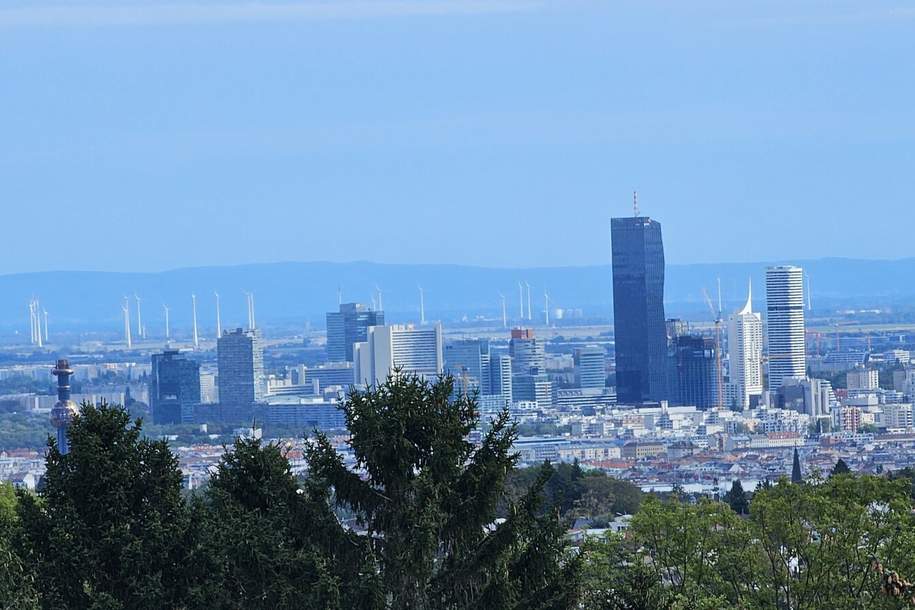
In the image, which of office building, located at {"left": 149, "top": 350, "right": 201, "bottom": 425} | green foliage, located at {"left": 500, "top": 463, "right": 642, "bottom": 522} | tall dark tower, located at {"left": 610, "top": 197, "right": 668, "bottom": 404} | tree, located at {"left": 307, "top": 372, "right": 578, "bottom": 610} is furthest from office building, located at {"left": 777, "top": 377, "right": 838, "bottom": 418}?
tree, located at {"left": 307, "top": 372, "right": 578, "bottom": 610}

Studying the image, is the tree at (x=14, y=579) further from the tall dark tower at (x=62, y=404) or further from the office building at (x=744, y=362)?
the office building at (x=744, y=362)

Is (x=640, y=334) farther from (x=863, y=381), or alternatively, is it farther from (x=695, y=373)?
(x=863, y=381)

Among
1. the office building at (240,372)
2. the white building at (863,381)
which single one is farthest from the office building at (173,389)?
the white building at (863,381)

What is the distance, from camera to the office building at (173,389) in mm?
175875

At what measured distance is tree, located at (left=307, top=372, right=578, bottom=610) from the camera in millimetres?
17484

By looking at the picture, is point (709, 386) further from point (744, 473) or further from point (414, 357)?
point (744, 473)

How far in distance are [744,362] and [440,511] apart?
6944 inches

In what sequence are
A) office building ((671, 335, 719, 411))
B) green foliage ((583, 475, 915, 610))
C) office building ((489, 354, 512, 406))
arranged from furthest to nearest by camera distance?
office building ((489, 354, 512, 406)), office building ((671, 335, 719, 411)), green foliage ((583, 475, 915, 610))

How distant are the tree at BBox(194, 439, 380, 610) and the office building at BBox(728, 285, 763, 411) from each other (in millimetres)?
163236

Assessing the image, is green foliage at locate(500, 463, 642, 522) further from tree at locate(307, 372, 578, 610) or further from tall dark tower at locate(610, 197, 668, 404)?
tall dark tower at locate(610, 197, 668, 404)

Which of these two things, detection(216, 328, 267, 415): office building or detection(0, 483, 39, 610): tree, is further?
detection(216, 328, 267, 415): office building

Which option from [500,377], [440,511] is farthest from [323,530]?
[500,377]


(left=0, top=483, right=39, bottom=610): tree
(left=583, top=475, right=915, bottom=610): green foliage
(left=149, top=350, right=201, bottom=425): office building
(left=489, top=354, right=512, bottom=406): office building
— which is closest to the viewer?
(left=0, top=483, right=39, bottom=610): tree

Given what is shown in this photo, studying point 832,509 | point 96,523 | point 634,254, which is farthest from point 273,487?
point 634,254
